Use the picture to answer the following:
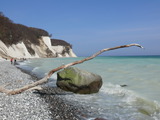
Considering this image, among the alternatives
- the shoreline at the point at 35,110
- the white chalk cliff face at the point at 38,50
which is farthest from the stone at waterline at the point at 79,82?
the white chalk cliff face at the point at 38,50

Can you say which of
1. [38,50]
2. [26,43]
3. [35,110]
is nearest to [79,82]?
[35,110]

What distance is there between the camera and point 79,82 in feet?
29.8

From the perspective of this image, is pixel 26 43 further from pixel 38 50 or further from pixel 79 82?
pixel 79 82

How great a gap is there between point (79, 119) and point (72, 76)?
13.2ft

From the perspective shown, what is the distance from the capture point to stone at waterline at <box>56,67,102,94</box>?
29.7 feet

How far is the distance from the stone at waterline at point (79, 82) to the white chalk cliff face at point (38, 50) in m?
42.2

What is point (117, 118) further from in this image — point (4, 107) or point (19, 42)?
point (19, 42)

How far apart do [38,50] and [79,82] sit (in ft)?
264

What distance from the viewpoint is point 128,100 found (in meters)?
8.08

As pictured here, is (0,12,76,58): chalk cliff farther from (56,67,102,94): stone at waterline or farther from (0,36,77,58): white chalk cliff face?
(56,67,102,94): stone at waterline

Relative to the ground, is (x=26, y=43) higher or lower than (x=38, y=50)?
higher

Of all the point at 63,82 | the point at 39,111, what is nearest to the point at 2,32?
the point at 63,82

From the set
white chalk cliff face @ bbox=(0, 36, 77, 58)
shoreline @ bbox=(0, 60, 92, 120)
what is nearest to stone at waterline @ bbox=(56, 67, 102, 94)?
shoreline @ bbox=(0, 60, 92, 120)

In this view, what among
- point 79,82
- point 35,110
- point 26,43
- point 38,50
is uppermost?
point 26,43
